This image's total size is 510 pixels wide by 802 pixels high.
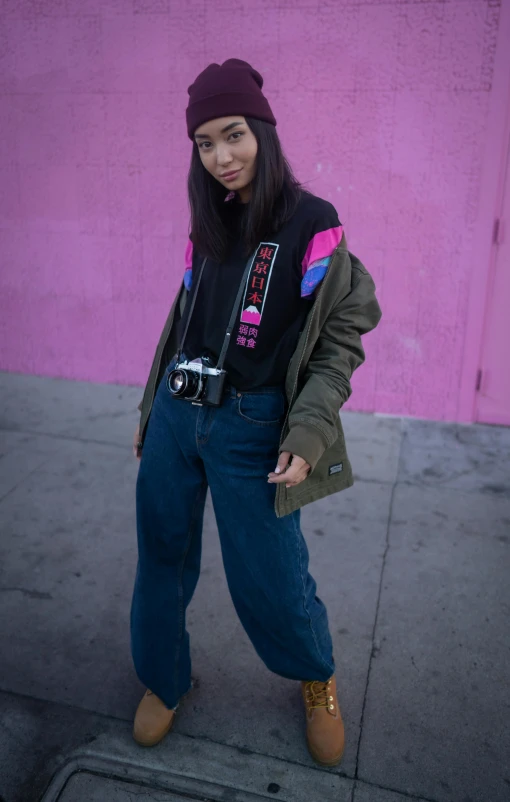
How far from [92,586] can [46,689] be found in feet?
1.88

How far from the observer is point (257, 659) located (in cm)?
253

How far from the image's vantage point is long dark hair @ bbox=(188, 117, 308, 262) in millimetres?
1830

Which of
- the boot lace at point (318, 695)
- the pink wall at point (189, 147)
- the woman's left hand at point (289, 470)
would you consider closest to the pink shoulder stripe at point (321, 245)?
the woman's left hand at point (289, 470)

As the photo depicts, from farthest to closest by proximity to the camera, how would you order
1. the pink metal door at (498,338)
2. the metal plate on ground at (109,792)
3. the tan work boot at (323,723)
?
the pink metal door at (498,338), the tan work boot at (323,723), the metal plate on ground at (109,792)

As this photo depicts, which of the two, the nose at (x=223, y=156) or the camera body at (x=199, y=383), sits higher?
the nose at (x=223, y=156)

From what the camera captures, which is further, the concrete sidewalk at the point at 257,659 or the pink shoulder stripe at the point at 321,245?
the concrete sidewalk at the point at 257,659

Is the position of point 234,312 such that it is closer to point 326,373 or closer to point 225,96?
point 326,373

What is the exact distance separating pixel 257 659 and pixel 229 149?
174 cm

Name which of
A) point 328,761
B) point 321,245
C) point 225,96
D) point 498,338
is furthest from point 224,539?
point 498,338

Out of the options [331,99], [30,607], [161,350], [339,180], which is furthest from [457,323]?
[30,607]

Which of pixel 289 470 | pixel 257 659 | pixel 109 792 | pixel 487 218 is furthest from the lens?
pixel 487 218

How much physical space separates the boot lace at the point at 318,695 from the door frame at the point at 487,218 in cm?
255

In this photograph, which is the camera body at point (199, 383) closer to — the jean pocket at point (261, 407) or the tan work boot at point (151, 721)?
the jean pocket at point (261, 407)

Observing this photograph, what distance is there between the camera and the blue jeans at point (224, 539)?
1914mm
